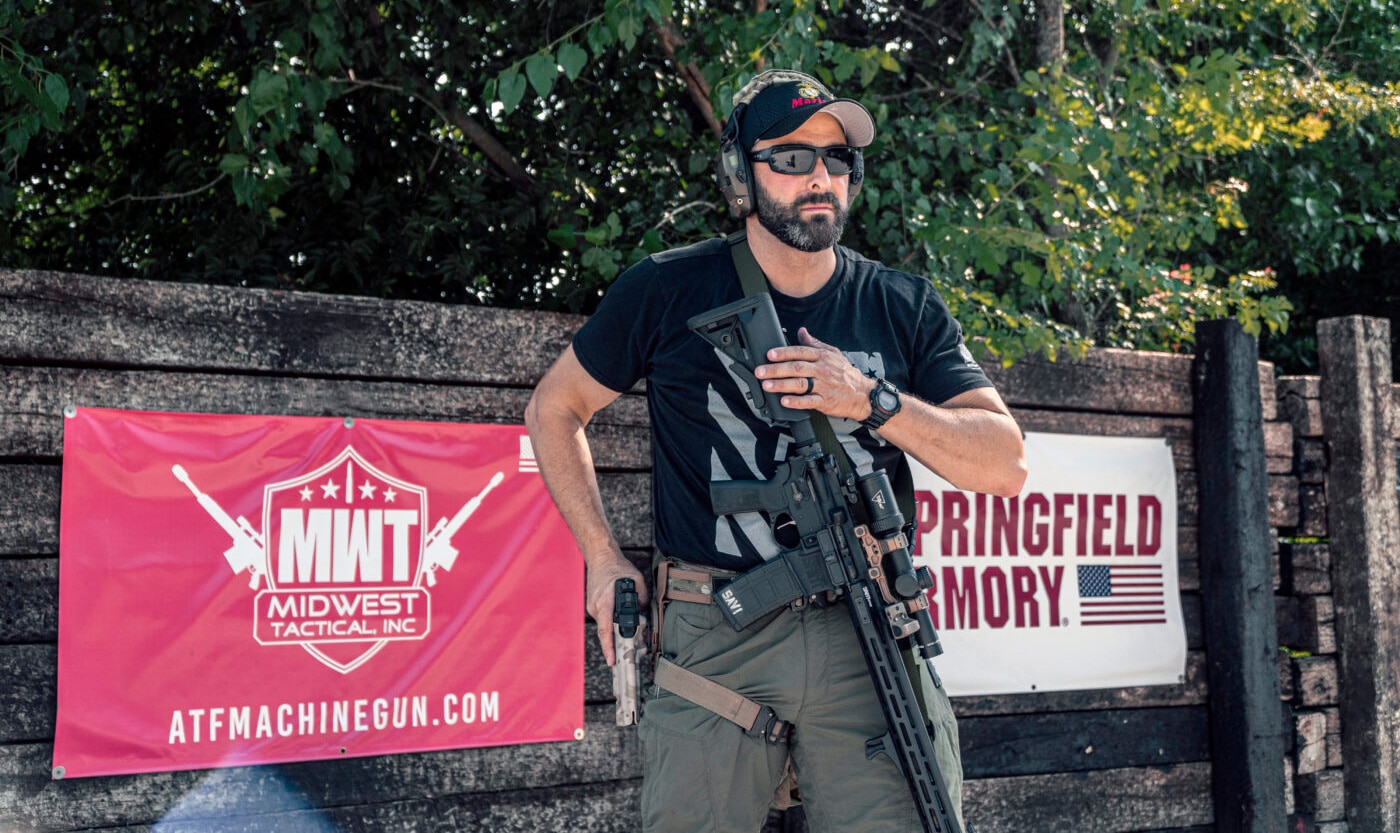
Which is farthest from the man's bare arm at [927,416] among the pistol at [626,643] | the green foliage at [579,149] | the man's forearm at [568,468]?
the green foliage at [579,149]

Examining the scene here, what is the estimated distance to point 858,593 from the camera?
236cm

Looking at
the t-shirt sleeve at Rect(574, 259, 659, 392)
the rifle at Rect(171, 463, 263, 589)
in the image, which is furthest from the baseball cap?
the rifle at Rect(171, 463, 263, 589)

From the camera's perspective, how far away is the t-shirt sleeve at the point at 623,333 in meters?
2.66

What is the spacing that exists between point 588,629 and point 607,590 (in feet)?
4.32

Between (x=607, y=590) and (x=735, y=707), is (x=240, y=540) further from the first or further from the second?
(x=735, y=707)

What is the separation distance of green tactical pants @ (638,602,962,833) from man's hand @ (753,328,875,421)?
1.41ft

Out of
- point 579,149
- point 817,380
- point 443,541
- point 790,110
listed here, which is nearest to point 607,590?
point 817,380

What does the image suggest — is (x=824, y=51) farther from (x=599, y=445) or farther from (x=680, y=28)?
(x=599, y=445)

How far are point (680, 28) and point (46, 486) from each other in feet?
10.2

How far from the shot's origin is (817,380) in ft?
7.33

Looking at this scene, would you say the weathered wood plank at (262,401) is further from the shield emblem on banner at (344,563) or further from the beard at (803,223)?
the beard at (803,223)

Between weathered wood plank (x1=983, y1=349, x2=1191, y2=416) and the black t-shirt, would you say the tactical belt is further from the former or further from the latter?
weathered wood plank (x1=983, y1=349, x2=1191, y2=416)

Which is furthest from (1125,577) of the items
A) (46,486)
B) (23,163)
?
(23,163)

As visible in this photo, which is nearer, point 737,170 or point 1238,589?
point 737,170
